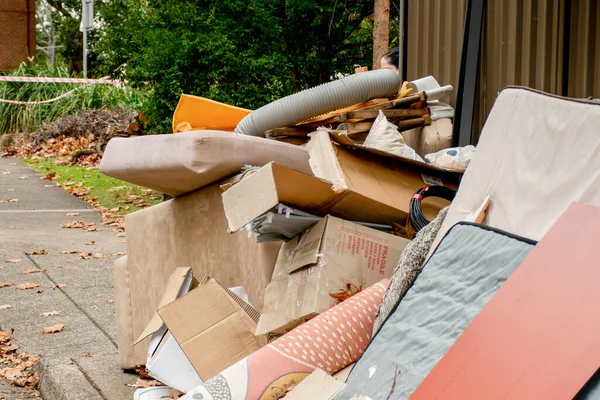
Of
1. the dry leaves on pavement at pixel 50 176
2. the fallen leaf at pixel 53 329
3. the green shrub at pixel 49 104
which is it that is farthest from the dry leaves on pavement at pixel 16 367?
the green shrub at pixel 49 104

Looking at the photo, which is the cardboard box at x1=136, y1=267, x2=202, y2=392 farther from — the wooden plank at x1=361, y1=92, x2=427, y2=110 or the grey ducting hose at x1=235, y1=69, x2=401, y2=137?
the wooden plank at x1=361, y1=92, x2=427, y2=110

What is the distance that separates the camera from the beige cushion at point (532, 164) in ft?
7.42

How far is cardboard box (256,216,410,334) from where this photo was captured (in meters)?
3.29

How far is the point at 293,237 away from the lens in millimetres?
3607

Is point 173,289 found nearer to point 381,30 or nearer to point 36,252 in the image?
point 36,252

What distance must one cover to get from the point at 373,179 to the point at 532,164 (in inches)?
51.9

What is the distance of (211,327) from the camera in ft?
11.3

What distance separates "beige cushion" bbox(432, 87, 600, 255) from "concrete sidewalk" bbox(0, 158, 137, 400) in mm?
2095

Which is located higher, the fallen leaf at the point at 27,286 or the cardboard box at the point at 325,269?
the cardboard box at the point at 325,269

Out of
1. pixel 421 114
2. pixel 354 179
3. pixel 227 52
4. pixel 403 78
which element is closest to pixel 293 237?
pixel 354 179

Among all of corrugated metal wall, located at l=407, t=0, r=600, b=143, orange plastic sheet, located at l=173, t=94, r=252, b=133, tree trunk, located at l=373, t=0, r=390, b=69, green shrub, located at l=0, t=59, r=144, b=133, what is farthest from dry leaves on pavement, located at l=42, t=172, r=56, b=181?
corrugated metal wall, located at l=407, t=0, r=600, b=143

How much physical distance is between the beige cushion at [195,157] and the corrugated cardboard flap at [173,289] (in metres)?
0.42

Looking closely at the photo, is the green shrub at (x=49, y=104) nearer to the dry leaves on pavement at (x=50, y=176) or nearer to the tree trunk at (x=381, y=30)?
the dry leaves on pavement at (x=50, y=176)

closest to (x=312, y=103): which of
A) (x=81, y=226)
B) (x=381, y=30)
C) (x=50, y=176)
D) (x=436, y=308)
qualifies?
(x=436, y=308)
